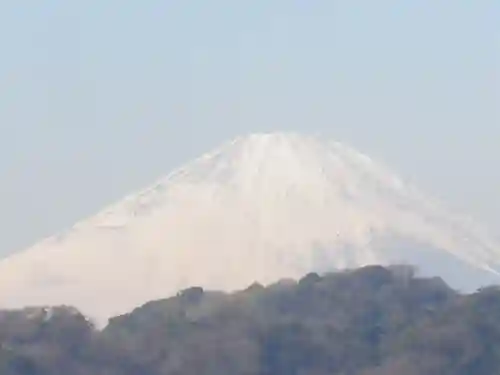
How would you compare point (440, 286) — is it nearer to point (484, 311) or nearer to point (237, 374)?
point (484, 311)

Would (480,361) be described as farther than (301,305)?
No

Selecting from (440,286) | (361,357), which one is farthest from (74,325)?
(440,286)

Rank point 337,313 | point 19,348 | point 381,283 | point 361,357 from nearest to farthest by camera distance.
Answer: point 19,348 < point 361,357 < point 337,313 < point 381,283

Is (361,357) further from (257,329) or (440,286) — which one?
(440,286)

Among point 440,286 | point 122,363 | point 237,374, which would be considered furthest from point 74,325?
point 440,286

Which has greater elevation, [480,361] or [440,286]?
[440,286]

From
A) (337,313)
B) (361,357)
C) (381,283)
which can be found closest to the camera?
(361,357)
